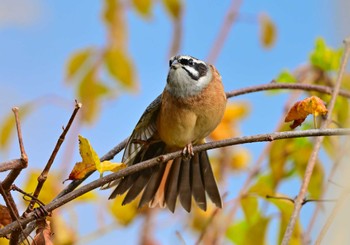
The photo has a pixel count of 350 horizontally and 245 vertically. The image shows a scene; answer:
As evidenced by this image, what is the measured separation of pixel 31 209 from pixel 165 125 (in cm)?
84

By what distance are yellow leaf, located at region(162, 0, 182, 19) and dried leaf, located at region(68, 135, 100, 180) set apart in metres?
1.21

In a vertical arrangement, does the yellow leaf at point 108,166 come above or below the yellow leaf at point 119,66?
below

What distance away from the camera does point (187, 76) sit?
206 centimetres

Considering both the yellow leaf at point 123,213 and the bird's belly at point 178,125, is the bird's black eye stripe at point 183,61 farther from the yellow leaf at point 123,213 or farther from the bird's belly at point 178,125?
the yellow leaf at point 123,213

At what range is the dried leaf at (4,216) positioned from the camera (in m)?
1.22

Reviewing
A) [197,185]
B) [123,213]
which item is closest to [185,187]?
[197,185]

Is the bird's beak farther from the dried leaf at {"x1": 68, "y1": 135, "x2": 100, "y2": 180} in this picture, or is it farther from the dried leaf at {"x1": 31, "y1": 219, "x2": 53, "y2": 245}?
the dried leaf at {"x1": 31, "y1": 219, "x2": 53, "y2": 245}

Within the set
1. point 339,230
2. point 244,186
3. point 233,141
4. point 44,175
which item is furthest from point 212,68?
point 339,230

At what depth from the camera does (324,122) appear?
177 cm

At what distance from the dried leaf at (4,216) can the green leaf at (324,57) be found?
4.63ft

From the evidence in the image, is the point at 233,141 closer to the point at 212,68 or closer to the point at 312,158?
the point at 312,158

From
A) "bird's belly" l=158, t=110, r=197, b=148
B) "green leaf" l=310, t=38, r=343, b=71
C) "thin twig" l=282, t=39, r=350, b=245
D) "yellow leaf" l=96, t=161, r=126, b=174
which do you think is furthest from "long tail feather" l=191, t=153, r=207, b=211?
"yellow leaf" l=96, t=161, r=126, b=174

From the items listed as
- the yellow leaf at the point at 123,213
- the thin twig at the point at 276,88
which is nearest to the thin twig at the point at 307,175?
the thin twig at the point at 276,88

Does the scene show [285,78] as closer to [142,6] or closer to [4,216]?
[142,6]
